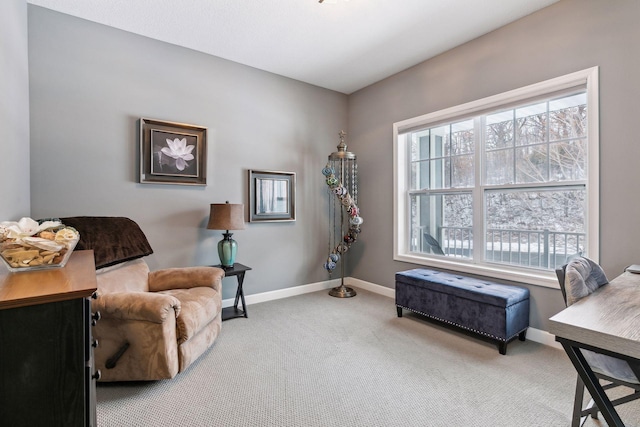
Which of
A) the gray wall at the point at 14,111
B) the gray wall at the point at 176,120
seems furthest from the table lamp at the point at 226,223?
the gray wall at the point at 14,111

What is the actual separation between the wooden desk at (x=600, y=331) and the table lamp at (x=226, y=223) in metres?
2.66

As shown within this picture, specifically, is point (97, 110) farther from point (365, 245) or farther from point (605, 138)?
point (605, 138)

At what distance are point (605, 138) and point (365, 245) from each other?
108 inches

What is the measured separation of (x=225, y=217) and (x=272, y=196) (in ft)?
2.89

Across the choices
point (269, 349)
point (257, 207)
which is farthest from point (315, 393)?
point (257, 207)

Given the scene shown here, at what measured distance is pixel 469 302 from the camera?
8.85ft

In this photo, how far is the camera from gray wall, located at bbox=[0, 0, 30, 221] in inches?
71.0

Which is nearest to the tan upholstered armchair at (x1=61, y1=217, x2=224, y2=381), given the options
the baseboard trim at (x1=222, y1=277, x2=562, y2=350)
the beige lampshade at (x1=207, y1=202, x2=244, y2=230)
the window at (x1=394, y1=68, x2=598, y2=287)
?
the beige lampshade at (x1=207, y1=202, x2=244, y2=230)

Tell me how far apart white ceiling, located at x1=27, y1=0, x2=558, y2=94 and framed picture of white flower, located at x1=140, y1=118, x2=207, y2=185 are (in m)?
0.89

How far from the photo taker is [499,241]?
3.08 meters

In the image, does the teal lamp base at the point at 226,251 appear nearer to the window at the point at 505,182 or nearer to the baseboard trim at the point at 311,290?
the baseboard trim at the point at 311,290

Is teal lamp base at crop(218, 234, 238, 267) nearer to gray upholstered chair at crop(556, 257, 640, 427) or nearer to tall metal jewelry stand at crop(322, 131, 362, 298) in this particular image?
tall metal jewelry stand at crop(322, 131, 362, 298)

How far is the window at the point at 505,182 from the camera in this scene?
2572mm

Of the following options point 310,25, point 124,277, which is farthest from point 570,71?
point 124,277
